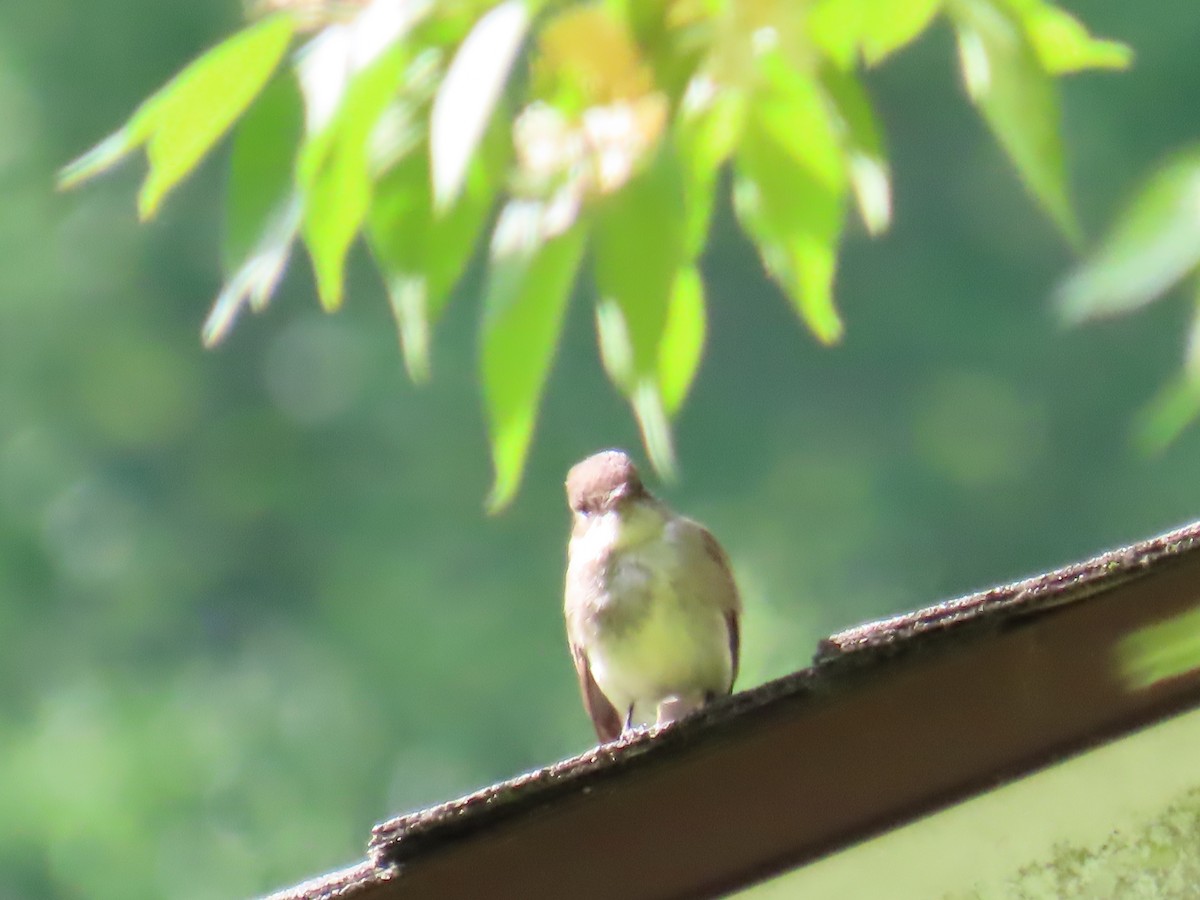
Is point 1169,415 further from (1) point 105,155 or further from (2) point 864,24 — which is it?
(1) point 105,155

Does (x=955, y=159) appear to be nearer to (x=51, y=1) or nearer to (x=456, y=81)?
(x=51, y=1)

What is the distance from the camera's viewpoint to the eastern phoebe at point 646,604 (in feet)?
11.0

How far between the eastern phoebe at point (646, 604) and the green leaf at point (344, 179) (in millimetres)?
2450

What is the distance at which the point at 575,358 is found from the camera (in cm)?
920

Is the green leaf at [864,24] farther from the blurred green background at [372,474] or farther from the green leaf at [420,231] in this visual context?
the blurred green background at [372,474]

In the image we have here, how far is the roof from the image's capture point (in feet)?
5.80

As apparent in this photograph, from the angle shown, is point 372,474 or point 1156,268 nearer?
point 1156,268

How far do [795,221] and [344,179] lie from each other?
217 millimetres

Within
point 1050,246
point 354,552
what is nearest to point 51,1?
point 354,552

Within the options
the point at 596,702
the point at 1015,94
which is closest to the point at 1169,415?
Result: the point at 1015,94

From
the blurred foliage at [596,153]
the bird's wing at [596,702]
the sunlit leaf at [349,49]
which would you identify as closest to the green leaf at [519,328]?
the blurred foliage at [596,153]

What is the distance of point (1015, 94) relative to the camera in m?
0.86

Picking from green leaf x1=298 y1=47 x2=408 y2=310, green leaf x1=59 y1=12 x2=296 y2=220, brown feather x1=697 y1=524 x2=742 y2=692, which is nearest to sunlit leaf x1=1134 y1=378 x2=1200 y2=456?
green leaf x1=298 y1=47 x2=408 y2=310

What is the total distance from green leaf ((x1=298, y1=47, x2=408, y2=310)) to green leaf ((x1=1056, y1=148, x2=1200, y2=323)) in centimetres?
34
